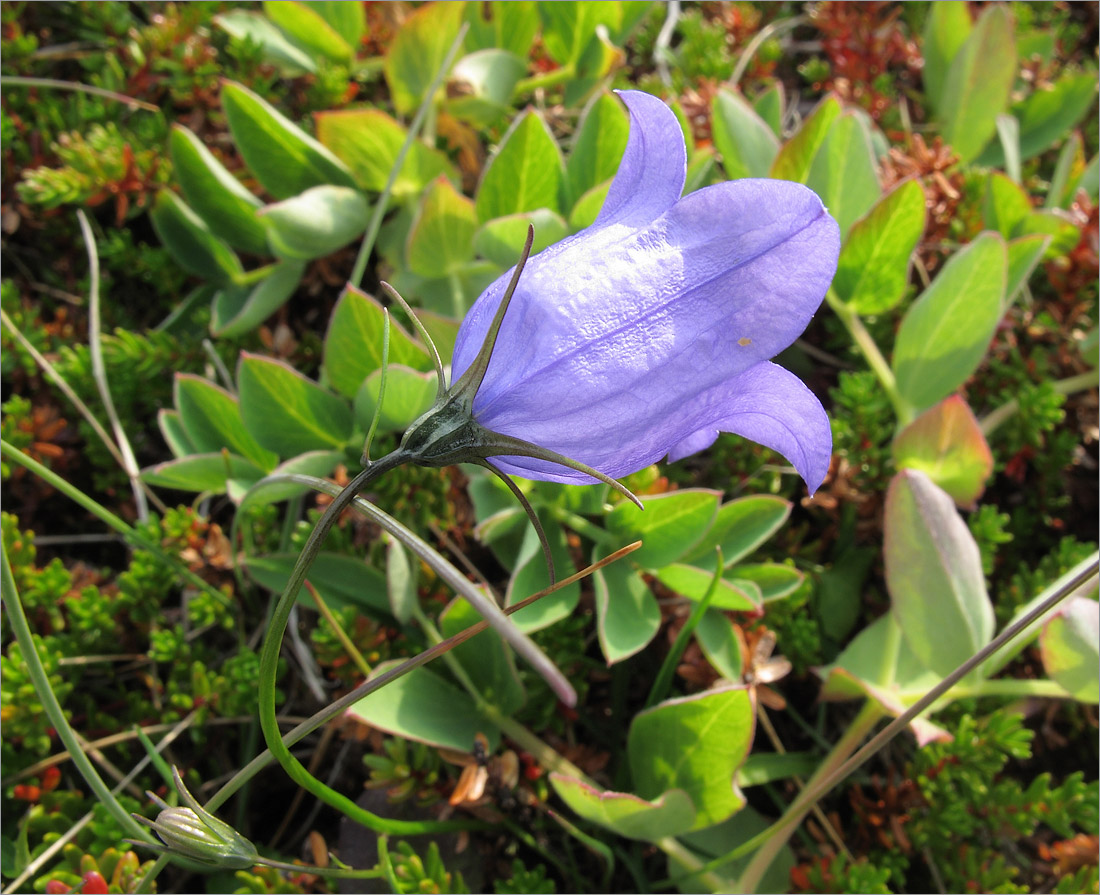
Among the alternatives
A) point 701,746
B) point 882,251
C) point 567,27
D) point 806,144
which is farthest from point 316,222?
point 701,746

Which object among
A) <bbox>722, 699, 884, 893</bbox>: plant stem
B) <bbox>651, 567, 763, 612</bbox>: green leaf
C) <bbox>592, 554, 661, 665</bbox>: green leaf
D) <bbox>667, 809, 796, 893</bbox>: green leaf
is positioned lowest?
<bbox>667, 809, 796, 893</bbox>: green leaf

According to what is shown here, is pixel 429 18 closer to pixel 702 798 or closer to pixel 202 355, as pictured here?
pixel 202 355

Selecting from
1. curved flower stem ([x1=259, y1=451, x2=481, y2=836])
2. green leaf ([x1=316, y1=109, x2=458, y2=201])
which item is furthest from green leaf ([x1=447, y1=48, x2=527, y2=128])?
curved flower stem ([x1=259, y1=451, x2=481, y2=836])

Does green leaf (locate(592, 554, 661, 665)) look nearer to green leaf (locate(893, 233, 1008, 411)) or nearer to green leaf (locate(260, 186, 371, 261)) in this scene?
green leaf (locate(893, 233, 1008, 411))

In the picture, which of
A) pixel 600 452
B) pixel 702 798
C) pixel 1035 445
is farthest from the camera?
pixel 1035 445

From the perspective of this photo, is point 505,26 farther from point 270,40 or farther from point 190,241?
point 190,241

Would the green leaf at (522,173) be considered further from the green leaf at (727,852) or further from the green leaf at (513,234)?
the green leaf at (727,852)

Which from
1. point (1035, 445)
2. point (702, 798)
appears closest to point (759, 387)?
point (702, 798)

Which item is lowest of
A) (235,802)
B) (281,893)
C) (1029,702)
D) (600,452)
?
(235,802)
